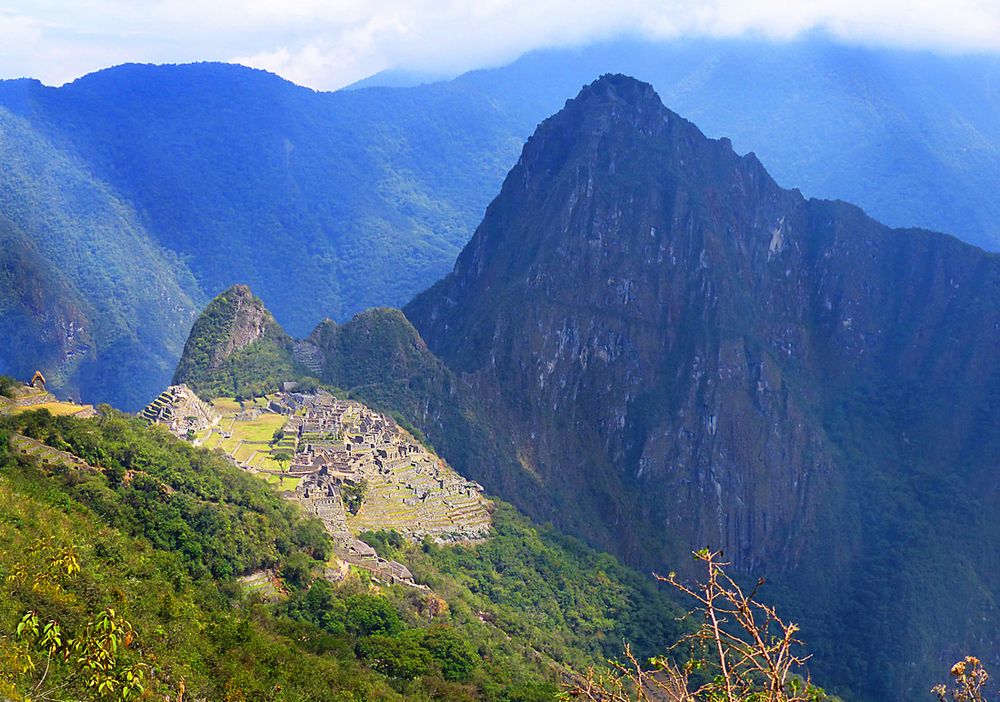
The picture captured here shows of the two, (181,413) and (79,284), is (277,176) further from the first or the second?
(181,413)

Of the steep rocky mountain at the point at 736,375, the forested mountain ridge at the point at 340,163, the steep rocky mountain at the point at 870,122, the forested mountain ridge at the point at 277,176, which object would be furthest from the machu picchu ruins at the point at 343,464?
the steep rocky mountain at the point at 870,122

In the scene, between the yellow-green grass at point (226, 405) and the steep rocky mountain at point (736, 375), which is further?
the steep rocky mountain at point (736, 375)

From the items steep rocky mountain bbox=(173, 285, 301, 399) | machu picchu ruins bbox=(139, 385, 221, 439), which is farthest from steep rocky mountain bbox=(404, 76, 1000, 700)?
machu picchu ruins bbox=(139, 385, 221, 439)

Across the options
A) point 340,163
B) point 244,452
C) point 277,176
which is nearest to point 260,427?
point 244,452

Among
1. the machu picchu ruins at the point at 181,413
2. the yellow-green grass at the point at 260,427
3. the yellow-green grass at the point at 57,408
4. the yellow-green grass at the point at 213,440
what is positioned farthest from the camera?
the yellow-green grass at the point at 260,427

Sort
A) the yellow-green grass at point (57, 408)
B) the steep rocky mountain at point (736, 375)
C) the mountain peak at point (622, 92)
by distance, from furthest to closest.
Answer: the mountain peak at point (622, 92)
the steep rocky mountain at point (736, 375)
the yellow-green grass at point (57, 408)

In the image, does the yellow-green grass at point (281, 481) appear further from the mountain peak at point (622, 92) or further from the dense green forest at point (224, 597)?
the mountain peak at point (622, 92)

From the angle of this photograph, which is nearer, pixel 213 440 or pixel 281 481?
pixel 281 481
